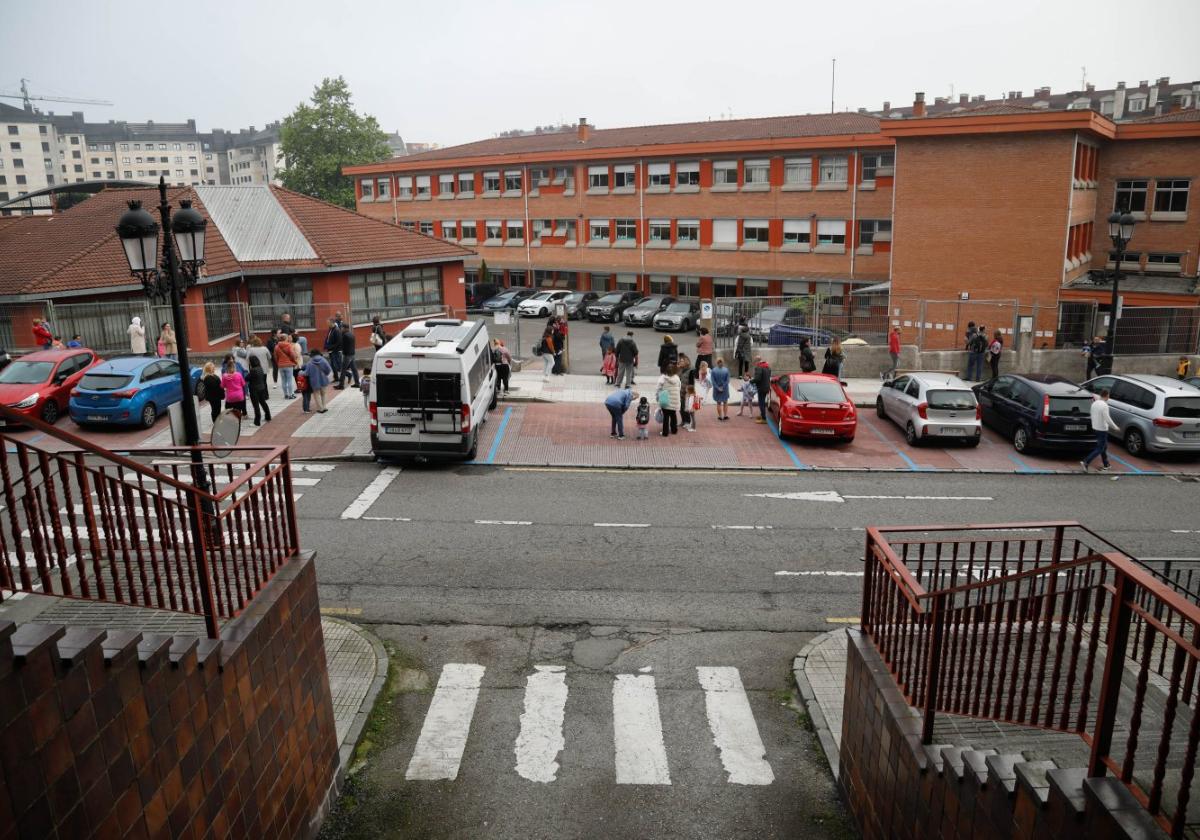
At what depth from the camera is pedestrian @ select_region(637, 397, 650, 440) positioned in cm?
2069

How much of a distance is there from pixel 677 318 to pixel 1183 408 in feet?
81.2

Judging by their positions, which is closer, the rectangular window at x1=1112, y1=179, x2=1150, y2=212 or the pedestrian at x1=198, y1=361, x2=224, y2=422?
the pedestrian at x1=198, y1=361, x2=224, y2=422

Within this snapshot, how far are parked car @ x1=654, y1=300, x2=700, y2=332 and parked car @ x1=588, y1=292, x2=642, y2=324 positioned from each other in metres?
3.30

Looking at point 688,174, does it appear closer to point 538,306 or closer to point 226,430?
point 538,306

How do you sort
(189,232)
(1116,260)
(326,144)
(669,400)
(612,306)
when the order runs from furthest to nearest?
(326,144)
(612,306)
(1116,260)
(669,400)
(189,232)

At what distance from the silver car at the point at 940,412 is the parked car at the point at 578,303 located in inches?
1073

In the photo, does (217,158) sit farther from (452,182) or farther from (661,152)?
(661,152)

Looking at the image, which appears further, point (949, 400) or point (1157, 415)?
point (949, 400)

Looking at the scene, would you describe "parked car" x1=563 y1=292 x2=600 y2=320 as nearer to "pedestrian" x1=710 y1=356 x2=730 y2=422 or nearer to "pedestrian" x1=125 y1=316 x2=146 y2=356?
"pedestrian" x1=125 y1=316 x2=146 y2=356

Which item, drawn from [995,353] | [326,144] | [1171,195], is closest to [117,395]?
[995,353]

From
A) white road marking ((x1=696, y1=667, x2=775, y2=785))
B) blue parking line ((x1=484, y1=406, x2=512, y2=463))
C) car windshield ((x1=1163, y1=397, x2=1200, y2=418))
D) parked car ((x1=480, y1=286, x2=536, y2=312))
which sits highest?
car windshield ((x1=1163, y1=397, x2=1200, y2=418))

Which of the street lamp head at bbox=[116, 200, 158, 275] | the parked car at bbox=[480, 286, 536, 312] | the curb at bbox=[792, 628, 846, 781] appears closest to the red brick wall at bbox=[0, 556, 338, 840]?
the curb at bbox=[792, 628, 846, 781]

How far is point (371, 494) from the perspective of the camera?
16672 millimetres

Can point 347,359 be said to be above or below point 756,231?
below
